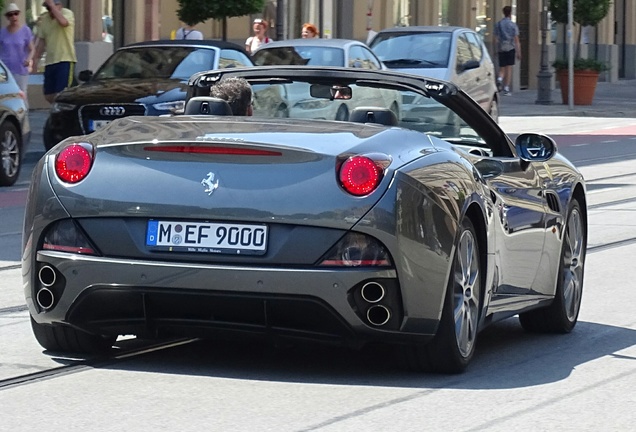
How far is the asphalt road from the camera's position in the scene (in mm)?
5648

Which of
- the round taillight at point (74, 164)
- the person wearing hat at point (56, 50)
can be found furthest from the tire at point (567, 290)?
the person wearing hat at point (56, 50)

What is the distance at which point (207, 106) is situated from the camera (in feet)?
23.5

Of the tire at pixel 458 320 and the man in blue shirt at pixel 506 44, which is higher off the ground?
the man in blue shirt at pixel 506 44

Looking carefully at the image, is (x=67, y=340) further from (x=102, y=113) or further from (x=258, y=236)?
(x=102, y=113)

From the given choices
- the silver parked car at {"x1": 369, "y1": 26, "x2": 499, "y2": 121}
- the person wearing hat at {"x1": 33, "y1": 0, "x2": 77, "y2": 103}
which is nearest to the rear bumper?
the person wearing hat at {"x1": 33, "y1": 0, "x2": 77, "y2": 103}

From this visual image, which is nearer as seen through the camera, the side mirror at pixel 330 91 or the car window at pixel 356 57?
the side mirror at pixel 330 91

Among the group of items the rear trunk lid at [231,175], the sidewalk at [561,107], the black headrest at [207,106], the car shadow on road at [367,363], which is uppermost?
the black headrest at [207,106]

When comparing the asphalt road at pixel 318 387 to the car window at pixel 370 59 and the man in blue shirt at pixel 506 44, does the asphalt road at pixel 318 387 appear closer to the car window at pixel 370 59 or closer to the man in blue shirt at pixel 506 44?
the car window at pixel 370 59

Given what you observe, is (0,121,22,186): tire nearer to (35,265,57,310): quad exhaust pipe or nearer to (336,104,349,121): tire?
(336,104,349,121): tire

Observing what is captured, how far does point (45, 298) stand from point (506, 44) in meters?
34.7

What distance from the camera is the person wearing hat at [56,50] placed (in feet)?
74.8

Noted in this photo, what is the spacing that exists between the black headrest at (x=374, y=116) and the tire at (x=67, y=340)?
1.39 m

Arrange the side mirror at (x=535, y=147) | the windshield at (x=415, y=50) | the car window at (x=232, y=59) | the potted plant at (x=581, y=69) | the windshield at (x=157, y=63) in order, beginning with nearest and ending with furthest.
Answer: the side mirror at (x=535, y=147) < the windshield at (x=157, y=63) < the car window at (x=232, y=59) < the windshield at (x=415, y=50) < the potted plant at (x=581, y=69)

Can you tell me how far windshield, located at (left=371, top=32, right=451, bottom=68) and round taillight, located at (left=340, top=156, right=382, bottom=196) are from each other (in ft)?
57.6
